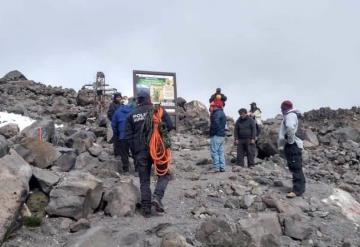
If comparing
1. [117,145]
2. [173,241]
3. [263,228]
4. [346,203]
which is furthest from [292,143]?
[117,145]

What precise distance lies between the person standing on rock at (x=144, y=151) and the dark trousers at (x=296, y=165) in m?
2.80

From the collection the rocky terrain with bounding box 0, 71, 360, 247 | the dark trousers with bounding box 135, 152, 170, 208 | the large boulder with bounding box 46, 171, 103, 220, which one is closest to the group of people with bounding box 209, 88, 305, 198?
the rocky terrain with bounding box 0, 71, 360, 247

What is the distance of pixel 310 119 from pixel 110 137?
825 inches

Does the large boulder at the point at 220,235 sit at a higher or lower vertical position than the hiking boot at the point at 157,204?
lower

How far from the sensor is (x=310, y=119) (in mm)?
34688

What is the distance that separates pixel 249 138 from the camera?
46.8 feet

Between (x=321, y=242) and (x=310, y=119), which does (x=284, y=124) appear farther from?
(x=310, y=119)

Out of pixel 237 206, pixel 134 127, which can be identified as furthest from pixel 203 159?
pixel 134 127

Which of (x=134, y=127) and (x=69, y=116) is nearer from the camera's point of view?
(x=134, y=127)

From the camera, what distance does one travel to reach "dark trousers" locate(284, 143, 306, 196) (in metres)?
10.9

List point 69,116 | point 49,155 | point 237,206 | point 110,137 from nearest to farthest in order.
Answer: point 237,206
point 49,155
point 110,137
point 69,116

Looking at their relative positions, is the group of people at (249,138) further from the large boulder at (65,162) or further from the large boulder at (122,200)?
the large boulder at (65,162)

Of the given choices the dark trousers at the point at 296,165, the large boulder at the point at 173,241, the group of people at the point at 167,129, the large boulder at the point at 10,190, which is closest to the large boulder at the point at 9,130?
the group of people at the point at 167,129

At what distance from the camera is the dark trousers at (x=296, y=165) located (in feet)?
35.6
